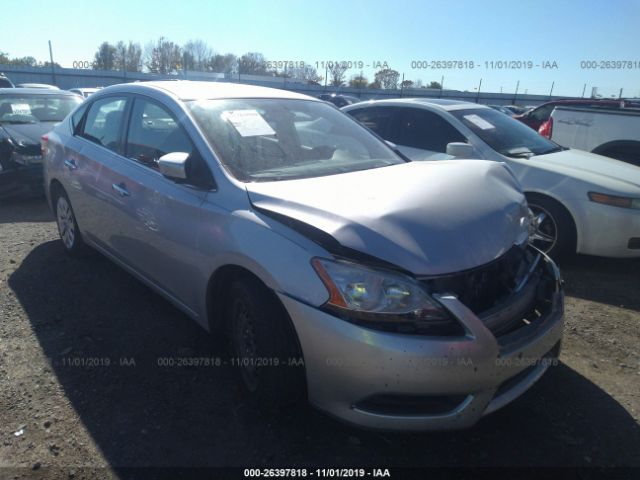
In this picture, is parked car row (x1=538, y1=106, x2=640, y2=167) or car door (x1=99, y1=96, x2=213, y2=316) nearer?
car door (x1=99, y1=96, x2=213, y2=316)

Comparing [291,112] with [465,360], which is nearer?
A: [465,360]

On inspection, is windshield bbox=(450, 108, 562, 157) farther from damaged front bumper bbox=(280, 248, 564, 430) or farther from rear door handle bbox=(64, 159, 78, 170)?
rear door handle bbox=(64, 159, 78, 170)

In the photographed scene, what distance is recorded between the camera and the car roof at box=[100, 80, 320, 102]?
121 inches

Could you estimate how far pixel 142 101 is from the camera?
3.33 metres

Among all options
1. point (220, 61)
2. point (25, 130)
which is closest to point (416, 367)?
point (25, 130)

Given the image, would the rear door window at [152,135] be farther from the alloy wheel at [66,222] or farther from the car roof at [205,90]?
the alloy wheel at [66,222]

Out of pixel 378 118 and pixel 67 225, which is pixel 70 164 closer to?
pixel 67 225

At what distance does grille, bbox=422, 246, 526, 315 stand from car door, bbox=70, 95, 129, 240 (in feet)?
8.27

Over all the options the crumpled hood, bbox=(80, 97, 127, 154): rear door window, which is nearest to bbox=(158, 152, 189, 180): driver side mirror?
the crumpled hood

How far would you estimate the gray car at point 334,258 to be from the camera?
75.5 inches

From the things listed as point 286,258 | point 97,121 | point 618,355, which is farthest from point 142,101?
point 618,355

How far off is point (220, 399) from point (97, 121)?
272 centimetres

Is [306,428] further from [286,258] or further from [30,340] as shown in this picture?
[30,340]

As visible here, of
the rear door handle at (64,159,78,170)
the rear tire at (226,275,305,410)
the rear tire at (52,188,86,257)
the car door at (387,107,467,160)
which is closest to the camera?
the rear tire at (226,275,305,410)
